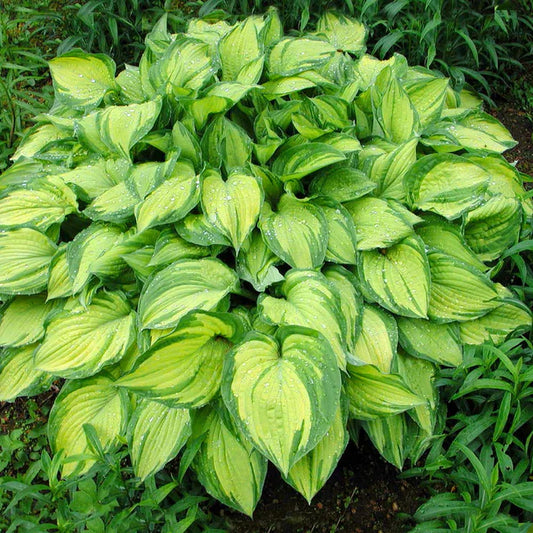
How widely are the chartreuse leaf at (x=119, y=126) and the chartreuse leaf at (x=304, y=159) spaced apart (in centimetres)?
48

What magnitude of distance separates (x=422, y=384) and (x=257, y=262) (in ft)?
2.22

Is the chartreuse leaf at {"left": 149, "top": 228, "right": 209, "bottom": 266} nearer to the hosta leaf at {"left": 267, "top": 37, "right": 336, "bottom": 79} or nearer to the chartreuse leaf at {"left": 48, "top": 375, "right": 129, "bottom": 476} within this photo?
the chartreuse leaf at {"left": 48, "top": 375, "right": 129, "bottom": 476}

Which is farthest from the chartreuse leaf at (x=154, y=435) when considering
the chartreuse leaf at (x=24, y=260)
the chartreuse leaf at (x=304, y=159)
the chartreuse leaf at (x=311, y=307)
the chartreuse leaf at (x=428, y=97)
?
the chartreuse leaf at (x=428, y=97)

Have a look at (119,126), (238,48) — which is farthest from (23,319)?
(238,48)

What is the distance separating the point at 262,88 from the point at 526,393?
56.4 inches

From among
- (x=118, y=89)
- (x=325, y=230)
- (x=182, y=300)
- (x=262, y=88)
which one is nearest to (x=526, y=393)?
(x=325, y=230)

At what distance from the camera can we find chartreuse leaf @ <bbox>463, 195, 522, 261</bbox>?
2113 mm

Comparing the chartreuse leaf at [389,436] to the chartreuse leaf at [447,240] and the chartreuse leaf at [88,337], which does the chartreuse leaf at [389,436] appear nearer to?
the chartreuse leaf at [447,240]

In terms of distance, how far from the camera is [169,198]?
2025mm

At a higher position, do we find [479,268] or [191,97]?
[191,97]

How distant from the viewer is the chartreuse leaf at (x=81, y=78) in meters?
2.52

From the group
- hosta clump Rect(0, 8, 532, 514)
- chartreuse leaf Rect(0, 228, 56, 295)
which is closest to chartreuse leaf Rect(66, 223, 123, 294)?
hosta clump Rect(0, 8, 532, 514)

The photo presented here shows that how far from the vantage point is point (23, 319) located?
2.17 metres

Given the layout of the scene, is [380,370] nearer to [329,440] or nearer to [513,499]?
[329,440]
